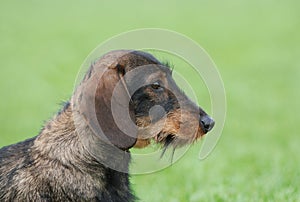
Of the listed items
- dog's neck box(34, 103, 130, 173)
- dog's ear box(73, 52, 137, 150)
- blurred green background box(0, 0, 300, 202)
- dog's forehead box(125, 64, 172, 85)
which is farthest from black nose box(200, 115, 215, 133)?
blurred green background box(0, 0, 300, 202)

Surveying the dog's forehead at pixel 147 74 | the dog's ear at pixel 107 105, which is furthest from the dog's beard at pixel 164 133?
the dog's forehead at pixel 147 74

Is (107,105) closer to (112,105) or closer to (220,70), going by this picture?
(112,105)

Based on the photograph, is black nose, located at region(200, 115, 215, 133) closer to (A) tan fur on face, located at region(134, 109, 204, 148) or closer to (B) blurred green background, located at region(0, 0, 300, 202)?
(A) tan fur on face, located at region(134, 109, 204, 148)

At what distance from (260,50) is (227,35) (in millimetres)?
4374

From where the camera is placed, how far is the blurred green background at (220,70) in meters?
10.6

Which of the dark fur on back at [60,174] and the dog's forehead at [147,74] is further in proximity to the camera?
the dog's forehead at [147,74]

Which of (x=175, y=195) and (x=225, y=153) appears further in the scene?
(x=225, y=153)

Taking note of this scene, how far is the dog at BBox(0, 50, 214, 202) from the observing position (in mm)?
6461

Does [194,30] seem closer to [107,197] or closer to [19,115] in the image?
[19,115]

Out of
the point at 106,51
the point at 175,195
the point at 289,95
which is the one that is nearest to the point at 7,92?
the point at 289,95

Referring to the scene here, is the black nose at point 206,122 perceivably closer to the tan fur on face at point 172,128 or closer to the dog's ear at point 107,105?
the tan fur on face at point 172,128

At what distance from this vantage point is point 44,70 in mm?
27828

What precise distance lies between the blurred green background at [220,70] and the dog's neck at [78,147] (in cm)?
84

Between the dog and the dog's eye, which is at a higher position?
the dog's eye
